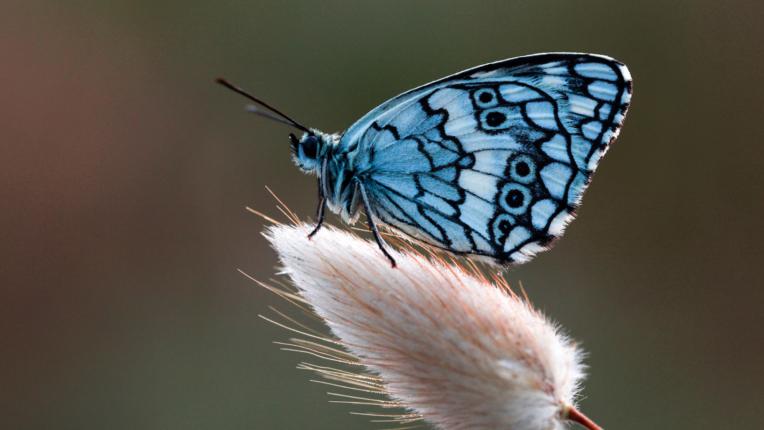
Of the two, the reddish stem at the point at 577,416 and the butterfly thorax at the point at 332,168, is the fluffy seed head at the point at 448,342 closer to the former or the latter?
the reddish stem at the point at 577,416

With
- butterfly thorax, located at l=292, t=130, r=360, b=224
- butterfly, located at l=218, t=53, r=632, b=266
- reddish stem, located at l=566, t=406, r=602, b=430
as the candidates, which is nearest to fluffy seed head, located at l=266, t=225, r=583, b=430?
reddish stem, located at l=566, t=406, r=602, b=430

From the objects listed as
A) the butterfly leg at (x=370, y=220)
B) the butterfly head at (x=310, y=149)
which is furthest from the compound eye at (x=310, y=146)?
the butterfly leg at (x=370, y=220)

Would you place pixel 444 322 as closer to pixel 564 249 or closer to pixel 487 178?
pixel 487 178

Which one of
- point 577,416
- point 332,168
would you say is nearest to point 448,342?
point 577,416

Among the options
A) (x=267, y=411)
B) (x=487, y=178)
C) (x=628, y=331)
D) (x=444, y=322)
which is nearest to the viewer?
(x=444, y=322)

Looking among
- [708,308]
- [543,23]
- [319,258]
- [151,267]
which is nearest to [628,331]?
[708,308]

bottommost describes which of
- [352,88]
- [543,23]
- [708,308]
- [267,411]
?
[267,411]

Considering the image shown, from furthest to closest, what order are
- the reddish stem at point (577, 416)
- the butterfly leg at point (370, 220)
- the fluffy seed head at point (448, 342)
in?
the butterfly leg at point (370, 220) → the fluffy seed head at point (448, 342) → the reddish stem at point (577, 416)
